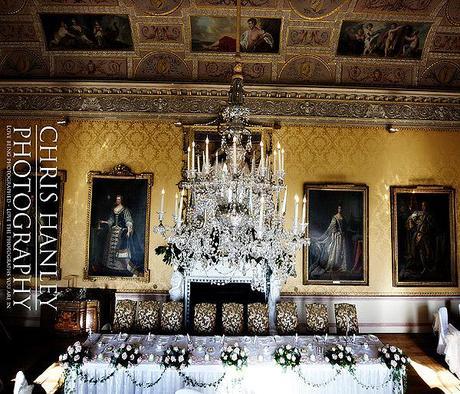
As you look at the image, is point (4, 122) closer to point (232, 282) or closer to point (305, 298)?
point (232, 282)

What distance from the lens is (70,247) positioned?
895 cm

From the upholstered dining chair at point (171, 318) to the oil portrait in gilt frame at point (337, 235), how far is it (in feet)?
12.1

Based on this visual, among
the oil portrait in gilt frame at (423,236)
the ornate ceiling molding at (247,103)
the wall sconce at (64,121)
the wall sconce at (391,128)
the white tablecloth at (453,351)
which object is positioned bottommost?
the white tablecloth at (453,351)

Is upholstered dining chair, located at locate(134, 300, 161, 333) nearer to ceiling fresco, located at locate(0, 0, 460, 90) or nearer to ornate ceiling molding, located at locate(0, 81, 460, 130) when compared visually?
ornate ceiling molding, located at locate(0, 81, 460, 130)

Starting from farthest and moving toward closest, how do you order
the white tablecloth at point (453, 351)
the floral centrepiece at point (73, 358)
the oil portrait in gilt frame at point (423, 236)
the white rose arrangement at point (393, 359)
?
the oil portrait in gilt frame at point (423, 236) → the white tablecloth at point (453, 351) → the white rose arrangement at point (393, 359) → the floral centrepiece at point (73, 358)

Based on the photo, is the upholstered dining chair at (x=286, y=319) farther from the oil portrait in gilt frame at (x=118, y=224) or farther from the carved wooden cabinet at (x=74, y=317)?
the carved wooden cabinet at (x=74, y=317)

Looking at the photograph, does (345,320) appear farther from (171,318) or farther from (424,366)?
(171,318)

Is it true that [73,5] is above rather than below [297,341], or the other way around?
above

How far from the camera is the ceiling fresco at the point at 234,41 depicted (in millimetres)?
8062

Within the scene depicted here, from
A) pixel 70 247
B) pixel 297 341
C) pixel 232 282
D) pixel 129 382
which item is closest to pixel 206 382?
pixel 129 382

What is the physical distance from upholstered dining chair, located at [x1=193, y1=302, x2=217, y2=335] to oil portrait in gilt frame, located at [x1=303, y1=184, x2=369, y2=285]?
3.30 meters

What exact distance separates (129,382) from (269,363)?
1.91 m

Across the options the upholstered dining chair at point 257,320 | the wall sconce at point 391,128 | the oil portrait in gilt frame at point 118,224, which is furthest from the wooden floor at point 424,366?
the oil portrait in gilt frame at point 118,224

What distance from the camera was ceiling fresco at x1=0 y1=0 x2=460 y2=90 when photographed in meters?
8.06
